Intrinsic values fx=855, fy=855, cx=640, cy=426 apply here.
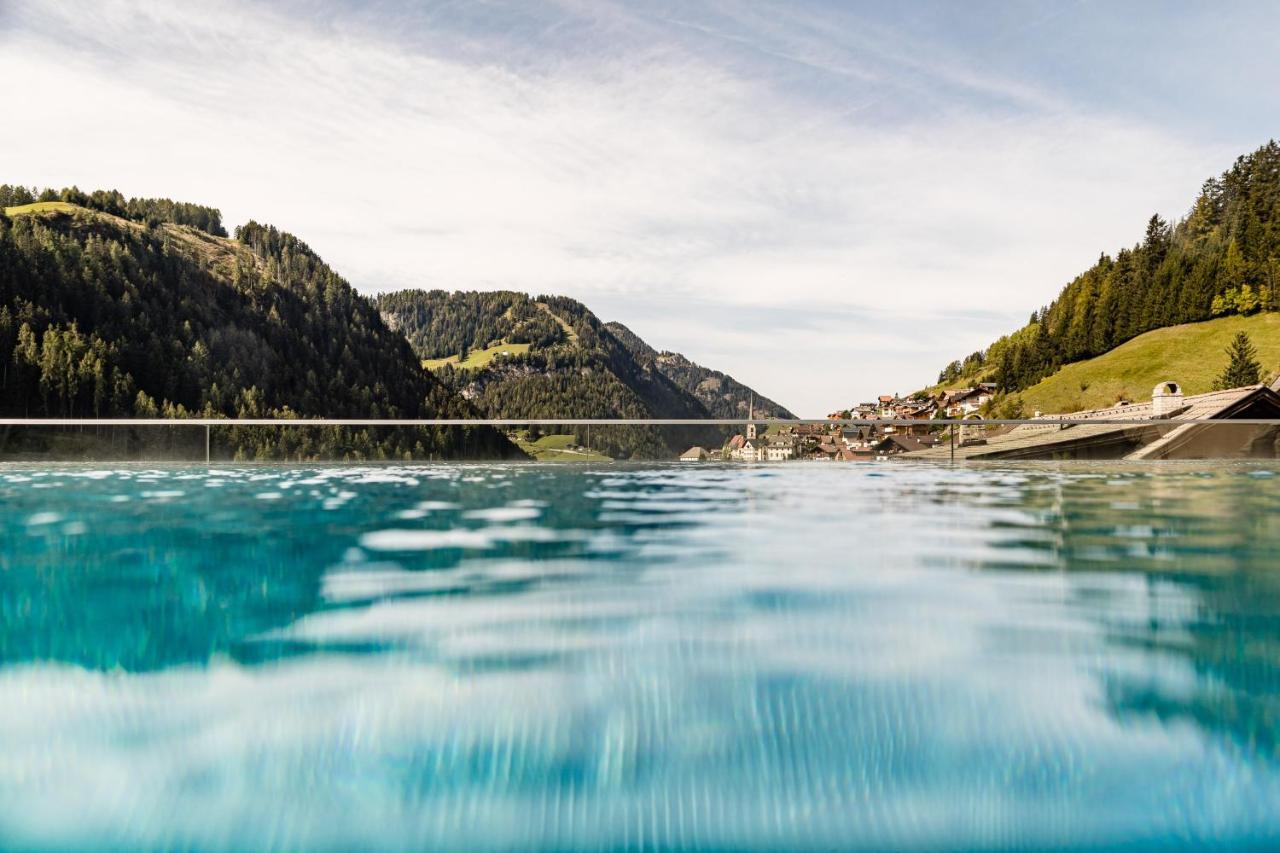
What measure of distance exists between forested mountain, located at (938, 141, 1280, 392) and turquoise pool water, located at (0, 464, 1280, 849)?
312 ft

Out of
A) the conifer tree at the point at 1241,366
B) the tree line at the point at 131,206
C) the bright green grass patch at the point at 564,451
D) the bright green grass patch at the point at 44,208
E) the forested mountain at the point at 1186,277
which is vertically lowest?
the bright green grass patch at the point at 564,451

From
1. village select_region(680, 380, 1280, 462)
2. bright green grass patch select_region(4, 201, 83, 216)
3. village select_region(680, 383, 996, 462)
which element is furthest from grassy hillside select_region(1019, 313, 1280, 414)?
bright green grass patch select_region(4, 201, 83, 216)

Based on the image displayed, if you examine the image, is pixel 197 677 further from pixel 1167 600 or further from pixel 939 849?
pixel 1167 600

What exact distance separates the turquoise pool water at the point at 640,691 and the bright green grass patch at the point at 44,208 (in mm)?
127655

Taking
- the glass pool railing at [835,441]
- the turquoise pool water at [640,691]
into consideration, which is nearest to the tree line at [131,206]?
the glass pool railing at [835,441]

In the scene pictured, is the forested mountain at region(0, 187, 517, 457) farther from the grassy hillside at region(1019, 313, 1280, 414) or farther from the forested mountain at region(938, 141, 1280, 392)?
the forested mountain at region(938, 141, 1280, 392)

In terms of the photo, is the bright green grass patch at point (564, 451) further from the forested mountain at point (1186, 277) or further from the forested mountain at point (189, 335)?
the forested mountain at point (1186, 277)

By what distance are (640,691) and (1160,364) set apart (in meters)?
92.9

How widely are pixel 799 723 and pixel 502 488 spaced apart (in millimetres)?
7966

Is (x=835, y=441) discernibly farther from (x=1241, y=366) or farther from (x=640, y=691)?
(x=1241, y=366)

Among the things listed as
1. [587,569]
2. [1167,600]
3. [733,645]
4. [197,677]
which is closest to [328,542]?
[587,569]

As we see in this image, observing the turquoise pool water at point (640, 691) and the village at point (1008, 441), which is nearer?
the turquoise pool water at point (640, 691)

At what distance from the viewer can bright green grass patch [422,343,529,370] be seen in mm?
187125

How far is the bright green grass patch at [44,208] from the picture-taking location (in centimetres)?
10794
